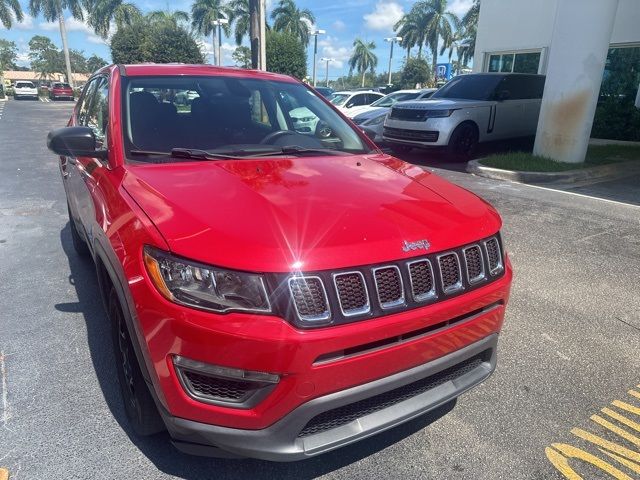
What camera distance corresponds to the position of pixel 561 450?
229 cm

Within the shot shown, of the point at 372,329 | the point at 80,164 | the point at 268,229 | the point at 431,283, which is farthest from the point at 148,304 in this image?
the point at 80,164

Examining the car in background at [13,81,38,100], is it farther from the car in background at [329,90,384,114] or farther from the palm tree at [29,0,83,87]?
the car in background at [329,90,384,114]

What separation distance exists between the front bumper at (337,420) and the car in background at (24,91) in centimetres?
5184

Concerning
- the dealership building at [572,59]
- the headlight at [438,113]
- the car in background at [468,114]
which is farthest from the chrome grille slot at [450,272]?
the dealership building at [572,59]

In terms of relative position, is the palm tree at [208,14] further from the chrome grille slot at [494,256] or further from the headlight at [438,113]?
the chrome grille slot at [494,256]

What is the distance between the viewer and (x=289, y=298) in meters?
1.65

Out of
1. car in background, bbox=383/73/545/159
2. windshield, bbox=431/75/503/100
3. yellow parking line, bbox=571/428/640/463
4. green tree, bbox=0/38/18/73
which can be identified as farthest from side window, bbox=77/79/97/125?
green tree, bbox=0/38/18/73

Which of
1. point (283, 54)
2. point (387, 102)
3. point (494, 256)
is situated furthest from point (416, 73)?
point (494, 256)

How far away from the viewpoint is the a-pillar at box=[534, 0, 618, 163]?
8367 millimetres

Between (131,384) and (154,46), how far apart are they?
3185 cm

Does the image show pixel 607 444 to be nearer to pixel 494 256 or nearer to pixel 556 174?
pixel 494 256

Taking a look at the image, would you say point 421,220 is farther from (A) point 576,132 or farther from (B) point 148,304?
(A) point 576,132

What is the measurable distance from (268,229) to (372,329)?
0.54 m

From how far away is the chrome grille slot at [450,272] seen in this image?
1943mm
